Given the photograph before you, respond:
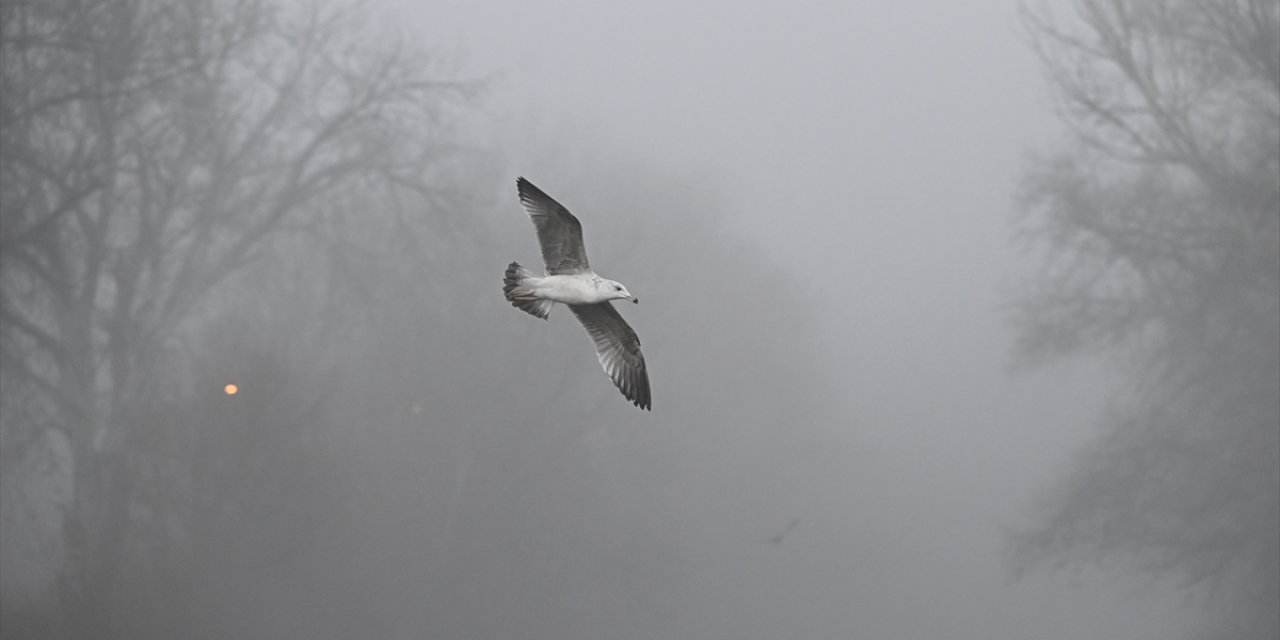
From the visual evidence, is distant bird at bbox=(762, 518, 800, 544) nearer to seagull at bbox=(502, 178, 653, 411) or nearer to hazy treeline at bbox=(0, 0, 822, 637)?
hazy treeline at bbox=(0, 0, 822, 637)

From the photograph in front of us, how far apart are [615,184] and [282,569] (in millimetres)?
3430

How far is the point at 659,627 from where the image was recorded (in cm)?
796

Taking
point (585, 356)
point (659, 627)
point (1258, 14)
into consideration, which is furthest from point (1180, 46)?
point (659, 627)

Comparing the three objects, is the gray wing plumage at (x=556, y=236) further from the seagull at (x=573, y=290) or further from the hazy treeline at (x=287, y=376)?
the hazy treeline at (x=287, y=376)

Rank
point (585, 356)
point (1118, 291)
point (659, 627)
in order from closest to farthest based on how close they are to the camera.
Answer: point (659, 627)
point (585, 356)
point (1118, 291)

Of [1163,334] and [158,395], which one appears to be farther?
[1163,334]

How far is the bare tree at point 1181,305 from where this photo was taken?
8656 mm

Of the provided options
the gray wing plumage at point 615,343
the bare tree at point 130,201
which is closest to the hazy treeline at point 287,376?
the bare tree at point 130,201

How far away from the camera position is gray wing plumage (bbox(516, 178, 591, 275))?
13.0ft

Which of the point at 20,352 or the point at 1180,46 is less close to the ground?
the point at 1180,46

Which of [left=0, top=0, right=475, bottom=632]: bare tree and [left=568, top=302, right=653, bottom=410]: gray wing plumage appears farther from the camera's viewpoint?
[left=0, top=0, right=475, bottom=632]: bare tree

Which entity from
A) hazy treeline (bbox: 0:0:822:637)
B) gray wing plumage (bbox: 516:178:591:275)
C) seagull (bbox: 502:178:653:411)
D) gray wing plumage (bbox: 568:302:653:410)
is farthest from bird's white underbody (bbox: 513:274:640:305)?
hazy treeline (bbox: 0:0:822:637)

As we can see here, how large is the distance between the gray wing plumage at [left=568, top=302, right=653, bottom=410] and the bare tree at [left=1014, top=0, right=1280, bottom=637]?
528 centimetres

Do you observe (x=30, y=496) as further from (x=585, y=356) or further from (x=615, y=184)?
(x=615, y=184)
